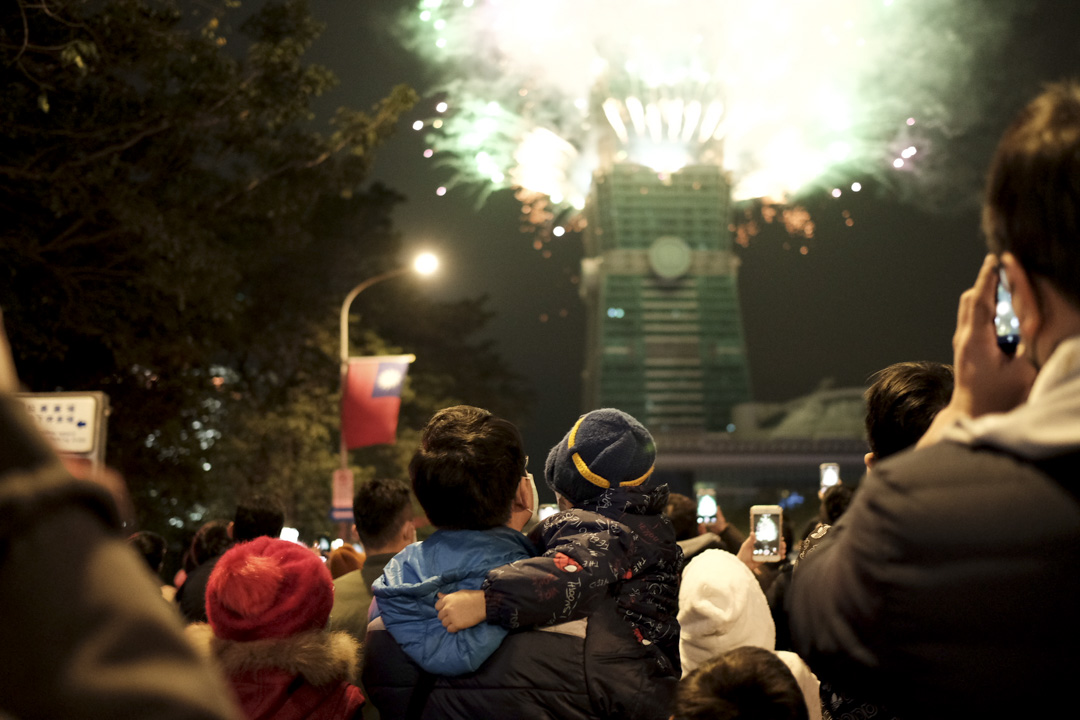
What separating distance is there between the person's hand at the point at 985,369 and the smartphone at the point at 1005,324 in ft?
0.03

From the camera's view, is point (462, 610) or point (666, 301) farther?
point (666, 301)

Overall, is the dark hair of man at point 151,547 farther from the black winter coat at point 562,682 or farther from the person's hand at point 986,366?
the person's hand at point 986,366

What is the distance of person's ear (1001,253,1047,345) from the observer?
1283mm

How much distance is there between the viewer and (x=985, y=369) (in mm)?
1392

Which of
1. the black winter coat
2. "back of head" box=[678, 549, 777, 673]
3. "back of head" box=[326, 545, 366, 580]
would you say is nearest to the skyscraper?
"back of head" box=[326, 545, 366, 580]

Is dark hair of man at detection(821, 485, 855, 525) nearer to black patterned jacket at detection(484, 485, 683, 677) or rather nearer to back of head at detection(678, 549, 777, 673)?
back of head at detection(678, 549, 777, 673)

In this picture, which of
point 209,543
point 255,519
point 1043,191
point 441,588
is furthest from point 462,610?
point 209,543

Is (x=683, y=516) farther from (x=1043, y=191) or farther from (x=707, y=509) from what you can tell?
(x=1043, y=191)

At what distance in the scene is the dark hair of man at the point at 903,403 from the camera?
2.38 metres

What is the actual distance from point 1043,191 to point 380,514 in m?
3.58

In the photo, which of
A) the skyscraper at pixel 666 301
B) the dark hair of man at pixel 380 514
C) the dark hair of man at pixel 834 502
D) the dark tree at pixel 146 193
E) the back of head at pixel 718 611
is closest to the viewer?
the back of head at pixel 718 611

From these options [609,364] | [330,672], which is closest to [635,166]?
[609,364]

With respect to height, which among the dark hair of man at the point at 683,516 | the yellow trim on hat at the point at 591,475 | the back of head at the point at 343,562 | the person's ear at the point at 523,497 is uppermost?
the yellow trim on hat at the point at 591,475

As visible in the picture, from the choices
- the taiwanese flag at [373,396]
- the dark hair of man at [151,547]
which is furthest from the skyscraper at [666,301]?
the dark hair of man at [151,547]
